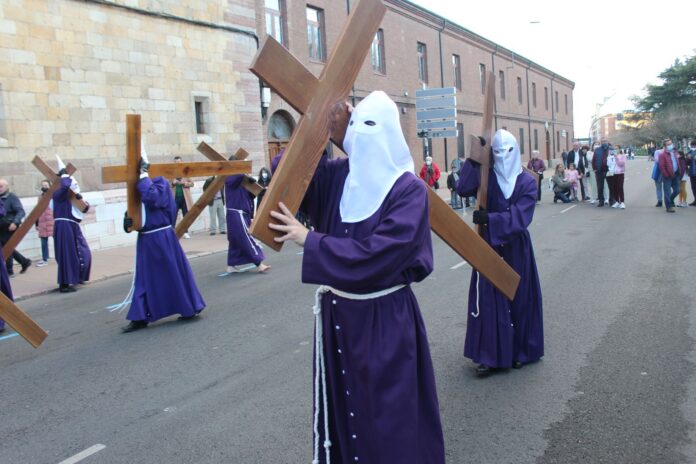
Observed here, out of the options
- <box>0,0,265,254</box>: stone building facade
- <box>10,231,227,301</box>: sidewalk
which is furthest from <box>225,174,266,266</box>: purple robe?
<box>0,0,265,254</box>: stone building facade

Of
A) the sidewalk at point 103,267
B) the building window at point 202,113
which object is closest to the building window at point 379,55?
the building window at point 202,113

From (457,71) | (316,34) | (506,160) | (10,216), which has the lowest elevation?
(10,216)

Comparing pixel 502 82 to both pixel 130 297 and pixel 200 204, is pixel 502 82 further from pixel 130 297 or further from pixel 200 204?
pixel 130 297

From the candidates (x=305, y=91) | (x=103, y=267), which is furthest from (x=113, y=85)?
(x=305, y=91)

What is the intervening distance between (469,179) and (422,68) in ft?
92.4

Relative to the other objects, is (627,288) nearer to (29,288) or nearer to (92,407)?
(92,407)

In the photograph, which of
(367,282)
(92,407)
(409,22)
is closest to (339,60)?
(367,282)

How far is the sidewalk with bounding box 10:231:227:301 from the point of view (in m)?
10.3

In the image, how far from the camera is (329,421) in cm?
284

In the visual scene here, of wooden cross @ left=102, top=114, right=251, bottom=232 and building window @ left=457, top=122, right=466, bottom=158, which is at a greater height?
building window @ left=457, top=122, right=466, bottom=158

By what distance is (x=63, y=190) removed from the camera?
9359mm

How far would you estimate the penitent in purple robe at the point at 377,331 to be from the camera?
2.48 m

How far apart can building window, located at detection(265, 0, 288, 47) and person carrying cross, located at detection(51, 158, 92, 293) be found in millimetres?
12562

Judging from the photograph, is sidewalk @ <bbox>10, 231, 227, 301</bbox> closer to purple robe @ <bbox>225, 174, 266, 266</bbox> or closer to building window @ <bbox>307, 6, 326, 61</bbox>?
purple robe @ <bbox>225, 174, 266, 266</bbox>
